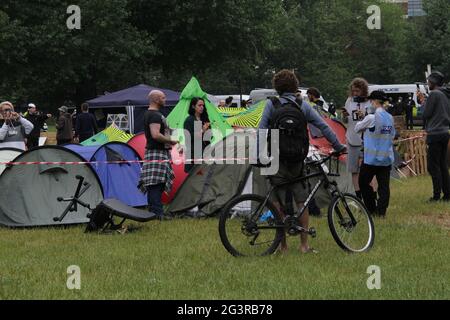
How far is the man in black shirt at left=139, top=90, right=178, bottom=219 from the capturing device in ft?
29.3

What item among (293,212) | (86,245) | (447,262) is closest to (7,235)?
(86,245)

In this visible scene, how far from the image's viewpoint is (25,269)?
636 cm

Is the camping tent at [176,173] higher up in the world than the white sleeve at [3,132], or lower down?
lower down

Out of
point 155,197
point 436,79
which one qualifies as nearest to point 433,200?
point 436,79

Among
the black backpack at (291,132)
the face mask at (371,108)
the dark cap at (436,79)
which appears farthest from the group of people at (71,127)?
the black backpack at (291,132)

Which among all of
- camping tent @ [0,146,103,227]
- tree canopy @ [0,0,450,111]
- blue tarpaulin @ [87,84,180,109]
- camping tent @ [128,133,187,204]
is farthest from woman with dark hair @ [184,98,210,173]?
tree canopy @ [0,0,450,111]

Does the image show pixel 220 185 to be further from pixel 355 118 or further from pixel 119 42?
pixel 119 42

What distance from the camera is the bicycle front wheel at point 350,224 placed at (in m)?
6.85

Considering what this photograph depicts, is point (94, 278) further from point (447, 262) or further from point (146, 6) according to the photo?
point (146, 6)

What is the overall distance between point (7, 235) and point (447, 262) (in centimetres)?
514

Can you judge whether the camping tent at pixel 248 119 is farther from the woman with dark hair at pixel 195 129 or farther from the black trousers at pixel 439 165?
the black trousers at pixel 439 165

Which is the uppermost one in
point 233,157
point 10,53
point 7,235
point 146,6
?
point 146,6

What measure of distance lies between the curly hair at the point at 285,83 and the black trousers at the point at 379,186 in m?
2.51
